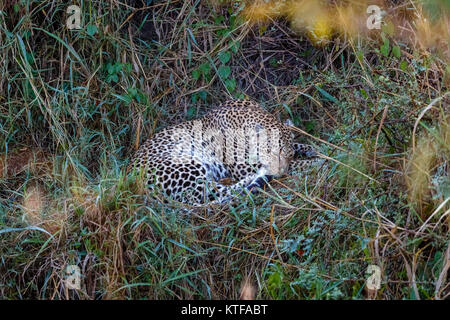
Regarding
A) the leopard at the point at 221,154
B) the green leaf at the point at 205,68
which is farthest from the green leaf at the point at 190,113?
the green leaf at the point at 205,68

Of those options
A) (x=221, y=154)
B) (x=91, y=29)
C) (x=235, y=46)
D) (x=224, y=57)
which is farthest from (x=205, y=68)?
(x=91, y=29)

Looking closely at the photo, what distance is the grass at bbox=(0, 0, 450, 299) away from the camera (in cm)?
371

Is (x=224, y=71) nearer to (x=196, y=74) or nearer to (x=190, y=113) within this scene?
(x=196, y=74)

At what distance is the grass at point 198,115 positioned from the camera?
371 centimetres

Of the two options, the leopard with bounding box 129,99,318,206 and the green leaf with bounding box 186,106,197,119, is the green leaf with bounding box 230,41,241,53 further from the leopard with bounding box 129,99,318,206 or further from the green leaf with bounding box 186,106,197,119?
the green leaf with bounding box 186,106,197,119

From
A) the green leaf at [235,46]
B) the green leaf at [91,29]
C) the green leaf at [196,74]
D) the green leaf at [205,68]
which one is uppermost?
the green leaf at [91,29]

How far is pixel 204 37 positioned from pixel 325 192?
268cm

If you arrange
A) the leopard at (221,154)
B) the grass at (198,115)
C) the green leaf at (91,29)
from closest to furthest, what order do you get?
the grass at (198,115) < the leopard at (221,154) < the green leaf at (91,29)

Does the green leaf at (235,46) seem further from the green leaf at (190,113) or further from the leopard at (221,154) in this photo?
the green leaf at (190,113)

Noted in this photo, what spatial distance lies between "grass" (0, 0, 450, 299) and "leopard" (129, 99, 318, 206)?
232 millimetres

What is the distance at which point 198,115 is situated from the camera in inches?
246

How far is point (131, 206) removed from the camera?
4.25m

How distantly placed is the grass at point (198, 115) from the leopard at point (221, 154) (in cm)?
23

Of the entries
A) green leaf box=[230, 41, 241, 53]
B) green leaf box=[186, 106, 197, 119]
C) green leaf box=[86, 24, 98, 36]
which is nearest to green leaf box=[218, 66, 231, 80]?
green leaf box=[230, 41, 241, 53]
